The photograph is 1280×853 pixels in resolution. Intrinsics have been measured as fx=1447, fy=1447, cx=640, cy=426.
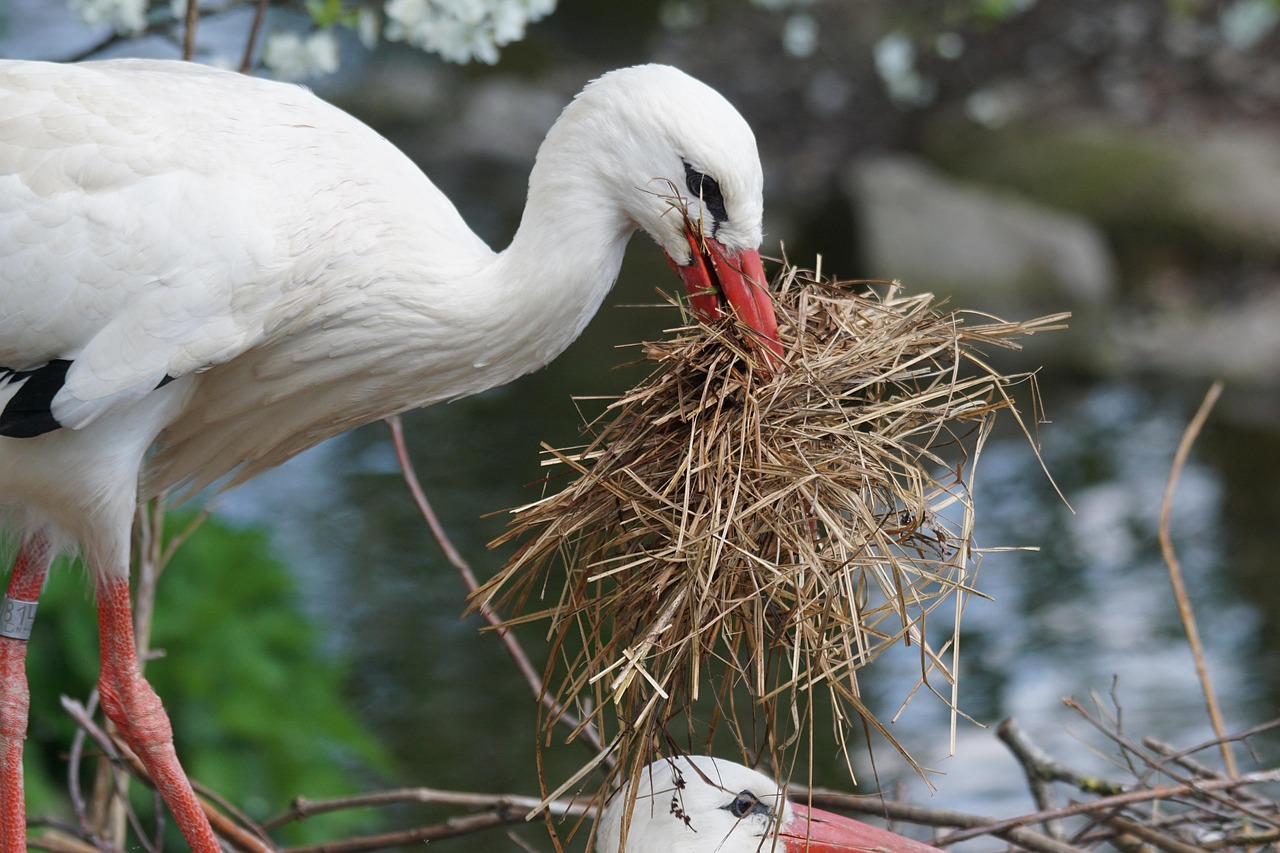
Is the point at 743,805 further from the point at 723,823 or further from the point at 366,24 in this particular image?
the point at 366,24

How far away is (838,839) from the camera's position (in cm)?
216

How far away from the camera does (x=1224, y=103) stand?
27.2ft

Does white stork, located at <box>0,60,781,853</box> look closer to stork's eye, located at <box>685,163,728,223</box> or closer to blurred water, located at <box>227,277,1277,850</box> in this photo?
stork's eye, located at <box>685,163,728,223</box>

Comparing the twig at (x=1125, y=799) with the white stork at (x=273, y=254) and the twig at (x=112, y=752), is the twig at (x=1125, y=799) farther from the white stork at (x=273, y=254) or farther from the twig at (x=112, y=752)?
the twig at (x=112, y=752)

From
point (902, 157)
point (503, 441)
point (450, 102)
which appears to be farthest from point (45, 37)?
point (902, 157)

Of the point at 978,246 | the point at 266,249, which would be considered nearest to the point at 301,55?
the point at 266,249

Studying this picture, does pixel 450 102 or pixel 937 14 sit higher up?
pixel 937 14

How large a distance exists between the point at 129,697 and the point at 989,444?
476 centimetres

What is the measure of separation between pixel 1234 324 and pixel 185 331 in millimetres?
5961

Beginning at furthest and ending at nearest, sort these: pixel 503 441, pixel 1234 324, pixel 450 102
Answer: pixel 450 102 < pixel 1234 324 < pixel 503 441

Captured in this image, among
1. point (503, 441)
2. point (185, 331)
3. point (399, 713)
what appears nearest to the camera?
point (185, 331)

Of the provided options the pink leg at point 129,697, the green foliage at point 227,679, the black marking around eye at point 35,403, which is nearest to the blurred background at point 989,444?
the green foliage at point 227,679

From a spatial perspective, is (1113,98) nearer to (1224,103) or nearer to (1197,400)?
(1224,103)

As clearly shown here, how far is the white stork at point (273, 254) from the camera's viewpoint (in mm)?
2027
